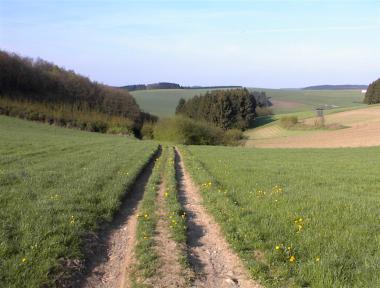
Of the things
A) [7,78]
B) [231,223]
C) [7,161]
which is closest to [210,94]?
[7,78]

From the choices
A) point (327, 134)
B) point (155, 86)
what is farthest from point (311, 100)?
point (327, 134)

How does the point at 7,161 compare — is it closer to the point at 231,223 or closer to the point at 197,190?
the point at 197,190

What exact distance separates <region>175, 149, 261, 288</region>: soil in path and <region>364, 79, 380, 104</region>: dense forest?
114 meters

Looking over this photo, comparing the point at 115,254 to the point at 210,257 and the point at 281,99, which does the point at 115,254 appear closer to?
the point at 210,257

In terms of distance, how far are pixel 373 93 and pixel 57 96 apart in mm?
80888

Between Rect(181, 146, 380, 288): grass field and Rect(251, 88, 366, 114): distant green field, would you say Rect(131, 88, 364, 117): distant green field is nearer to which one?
Rect(251, 88, 366, 114): distant green field

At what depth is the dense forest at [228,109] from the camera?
89.1 meters

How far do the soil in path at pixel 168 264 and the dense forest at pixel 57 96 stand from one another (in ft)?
197

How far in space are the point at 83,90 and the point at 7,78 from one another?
17.6 m

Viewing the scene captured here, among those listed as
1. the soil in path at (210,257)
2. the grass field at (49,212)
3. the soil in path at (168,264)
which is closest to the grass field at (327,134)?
the grass field at (49,212)

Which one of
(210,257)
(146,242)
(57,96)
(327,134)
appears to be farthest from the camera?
(57,96)

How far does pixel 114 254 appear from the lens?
6.81 m

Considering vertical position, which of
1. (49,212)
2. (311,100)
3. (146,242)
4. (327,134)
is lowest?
Answer: (327,134)

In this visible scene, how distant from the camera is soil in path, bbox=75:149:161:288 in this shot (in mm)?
5789
